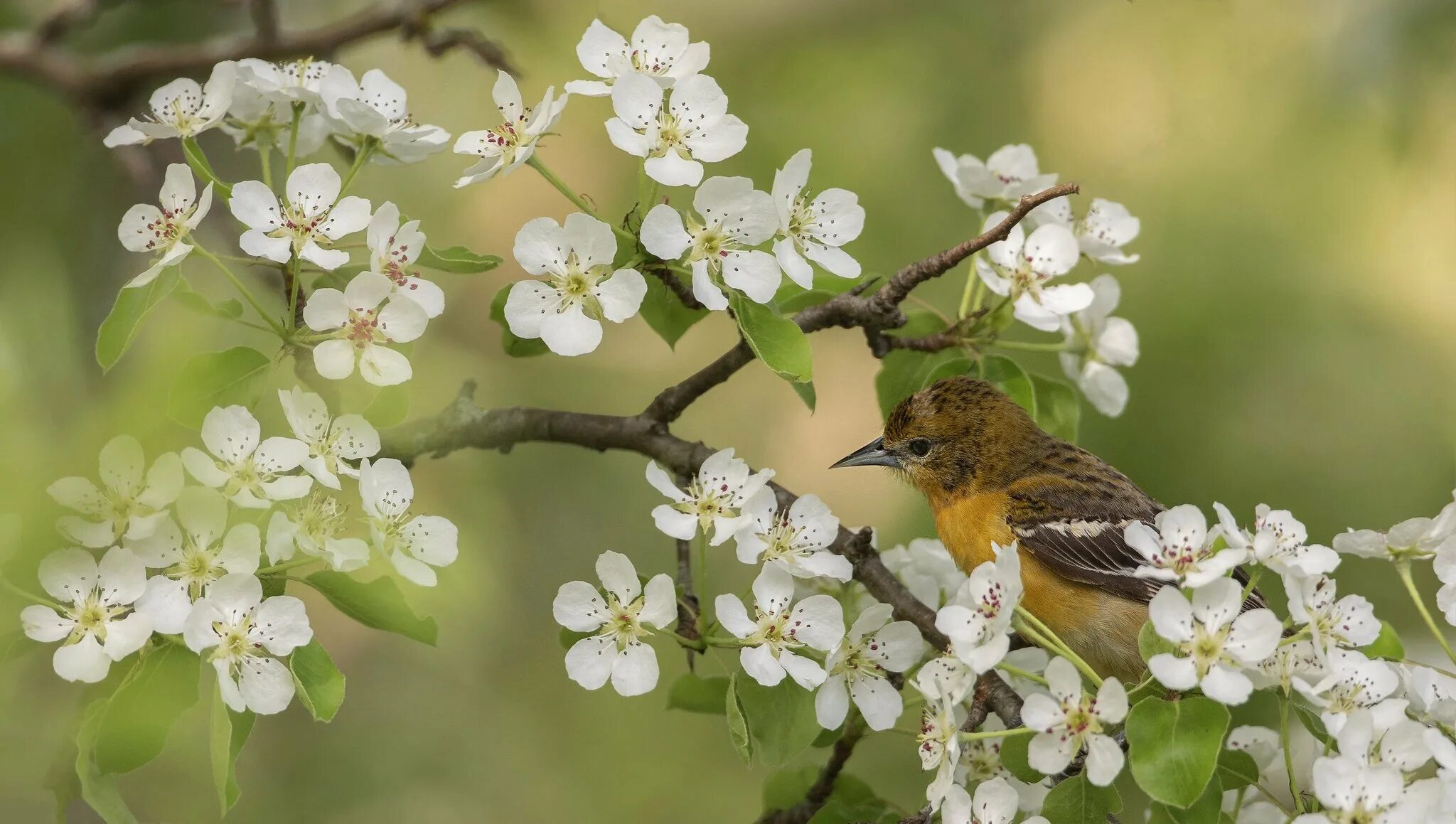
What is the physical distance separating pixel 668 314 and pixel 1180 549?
46.6 inches

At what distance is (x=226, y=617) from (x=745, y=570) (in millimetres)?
5092

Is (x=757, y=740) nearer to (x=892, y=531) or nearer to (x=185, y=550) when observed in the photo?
(x=185, y=550)

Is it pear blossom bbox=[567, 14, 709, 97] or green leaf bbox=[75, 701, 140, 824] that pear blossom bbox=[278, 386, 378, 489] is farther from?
pear blossom bbox=[567, 14, 709, 97]

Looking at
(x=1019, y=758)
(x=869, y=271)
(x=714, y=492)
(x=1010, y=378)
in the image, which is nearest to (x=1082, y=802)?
(x=1019, y=758)

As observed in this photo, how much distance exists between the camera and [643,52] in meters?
2.66

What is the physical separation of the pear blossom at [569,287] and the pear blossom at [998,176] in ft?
3.68

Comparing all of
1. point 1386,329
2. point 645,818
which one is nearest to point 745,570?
point 645,818

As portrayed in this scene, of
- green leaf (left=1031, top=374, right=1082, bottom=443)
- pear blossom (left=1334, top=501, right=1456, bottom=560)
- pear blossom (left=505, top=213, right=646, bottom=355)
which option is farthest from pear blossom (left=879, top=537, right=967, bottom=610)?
pear blossom (left=505, top=213, right=646, bottom=355)

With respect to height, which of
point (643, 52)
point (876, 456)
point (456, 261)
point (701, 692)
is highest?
point (643, 52)

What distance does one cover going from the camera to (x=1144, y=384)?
17.4 feet

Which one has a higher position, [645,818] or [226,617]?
[226,617]

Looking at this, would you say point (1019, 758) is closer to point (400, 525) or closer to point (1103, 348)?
point (400, 525)

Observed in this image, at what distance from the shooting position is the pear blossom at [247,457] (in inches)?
85.7

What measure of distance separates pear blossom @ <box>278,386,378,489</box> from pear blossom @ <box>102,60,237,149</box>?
64cm
